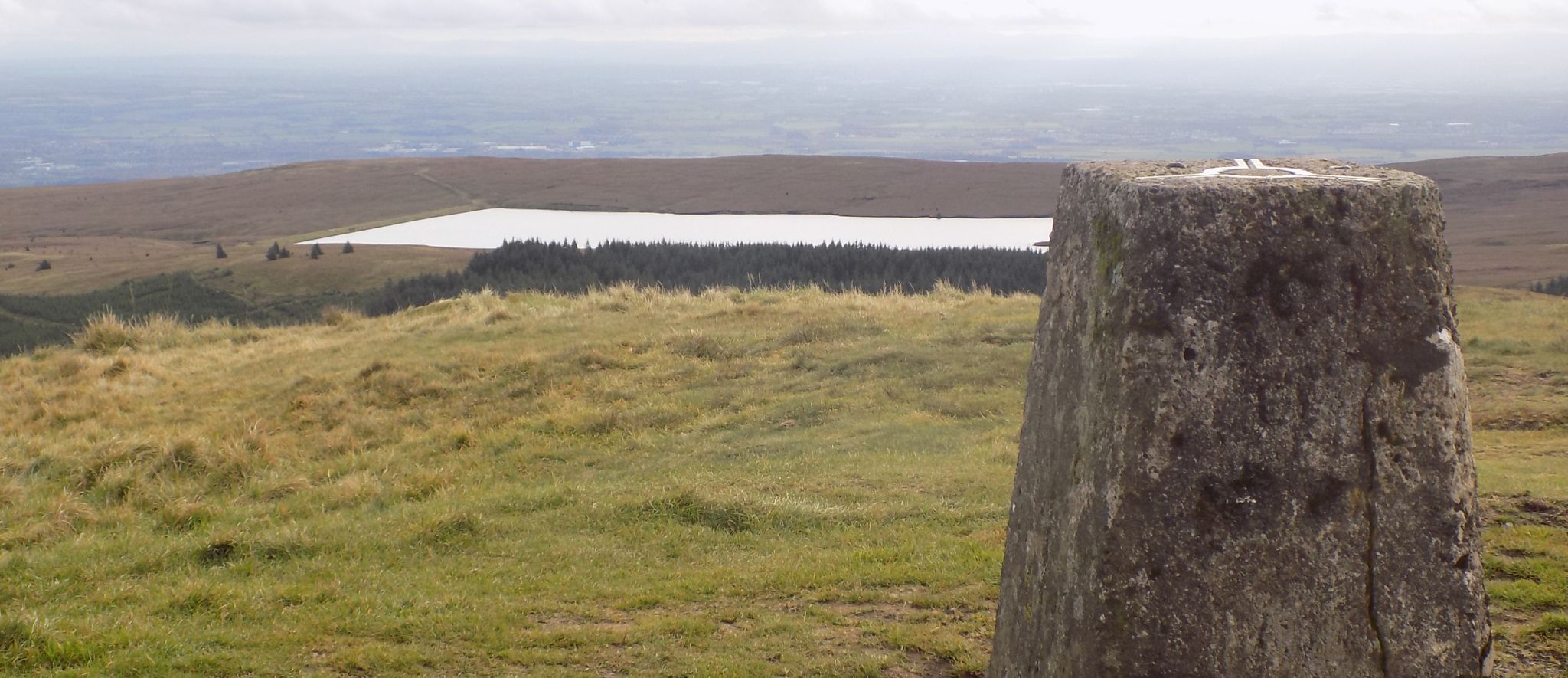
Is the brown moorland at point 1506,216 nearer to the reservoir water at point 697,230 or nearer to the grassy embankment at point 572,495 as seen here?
the grassy embankment at point 572,495

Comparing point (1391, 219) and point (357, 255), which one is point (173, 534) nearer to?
point (1391, 219)

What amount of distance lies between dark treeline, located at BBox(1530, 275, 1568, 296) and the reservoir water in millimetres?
10770

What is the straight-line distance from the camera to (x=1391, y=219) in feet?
8.85

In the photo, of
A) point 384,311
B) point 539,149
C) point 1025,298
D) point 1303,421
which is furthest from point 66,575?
point 539,149

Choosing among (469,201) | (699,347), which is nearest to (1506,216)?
(699,347)

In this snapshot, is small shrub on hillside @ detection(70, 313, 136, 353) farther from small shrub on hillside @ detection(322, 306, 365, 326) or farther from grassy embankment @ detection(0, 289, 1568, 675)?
small shrub on hillside @ detection(322, 306, 365, 326)

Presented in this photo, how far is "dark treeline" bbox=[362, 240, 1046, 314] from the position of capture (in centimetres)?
2202

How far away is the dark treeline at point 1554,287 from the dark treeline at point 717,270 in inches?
330

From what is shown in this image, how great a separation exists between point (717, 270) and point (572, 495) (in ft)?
52.4

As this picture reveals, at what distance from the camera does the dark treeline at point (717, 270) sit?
2202cm

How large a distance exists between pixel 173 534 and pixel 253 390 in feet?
20.2

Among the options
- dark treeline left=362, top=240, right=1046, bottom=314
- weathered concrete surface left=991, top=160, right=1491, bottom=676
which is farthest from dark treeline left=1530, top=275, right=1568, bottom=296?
weathered concrete surface left=991, top=160, right=1491, bottom=676

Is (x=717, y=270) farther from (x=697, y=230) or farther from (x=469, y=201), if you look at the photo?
(x=469, y=201)

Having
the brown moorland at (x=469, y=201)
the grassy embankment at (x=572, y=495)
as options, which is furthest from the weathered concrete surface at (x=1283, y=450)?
the brown moorland at (x=469, y=201)
